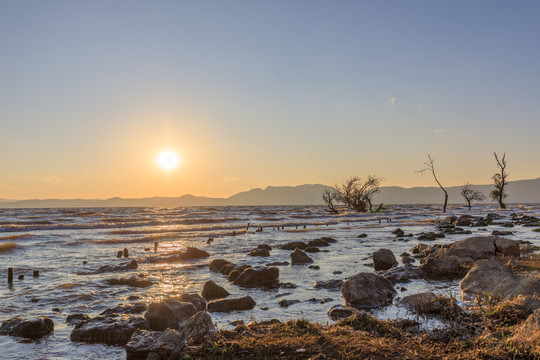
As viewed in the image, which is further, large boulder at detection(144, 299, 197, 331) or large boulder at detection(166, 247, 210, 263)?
large boulder at detection(166, 247, 210, 263)

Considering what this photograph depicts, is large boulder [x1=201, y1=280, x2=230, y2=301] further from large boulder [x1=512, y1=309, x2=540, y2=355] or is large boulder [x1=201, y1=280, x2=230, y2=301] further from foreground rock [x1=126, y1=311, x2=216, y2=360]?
large boulder [x1=512, y1=309, x2=540, y2=355]

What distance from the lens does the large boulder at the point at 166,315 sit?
373 inches

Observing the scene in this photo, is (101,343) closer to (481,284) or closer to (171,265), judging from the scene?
(481,284)

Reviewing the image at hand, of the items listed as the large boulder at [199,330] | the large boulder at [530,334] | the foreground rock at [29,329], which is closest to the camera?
the large boulder at [530,334]

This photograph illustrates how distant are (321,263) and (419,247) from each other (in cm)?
742

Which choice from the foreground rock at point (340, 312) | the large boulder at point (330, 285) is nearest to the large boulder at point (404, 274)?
the large boulder at point (330, 285)

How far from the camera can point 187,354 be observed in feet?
21.4

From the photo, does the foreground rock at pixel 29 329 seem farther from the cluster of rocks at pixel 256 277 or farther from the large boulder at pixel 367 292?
the large boulder at pixel 367 292

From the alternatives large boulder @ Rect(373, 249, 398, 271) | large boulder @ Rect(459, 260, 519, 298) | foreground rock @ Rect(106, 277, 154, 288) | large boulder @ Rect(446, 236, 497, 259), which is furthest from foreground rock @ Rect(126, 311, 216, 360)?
large boulder @ Rect(446, 236, 497, 259)

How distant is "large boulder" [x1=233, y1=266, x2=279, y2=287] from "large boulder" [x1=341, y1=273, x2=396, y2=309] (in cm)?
406

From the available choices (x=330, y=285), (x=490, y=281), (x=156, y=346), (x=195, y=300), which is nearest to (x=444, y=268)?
(x=490, y=281)

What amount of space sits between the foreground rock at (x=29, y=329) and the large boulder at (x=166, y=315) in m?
2.46

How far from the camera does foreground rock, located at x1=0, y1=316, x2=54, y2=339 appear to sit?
9117 millimetres

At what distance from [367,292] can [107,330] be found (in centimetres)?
710
